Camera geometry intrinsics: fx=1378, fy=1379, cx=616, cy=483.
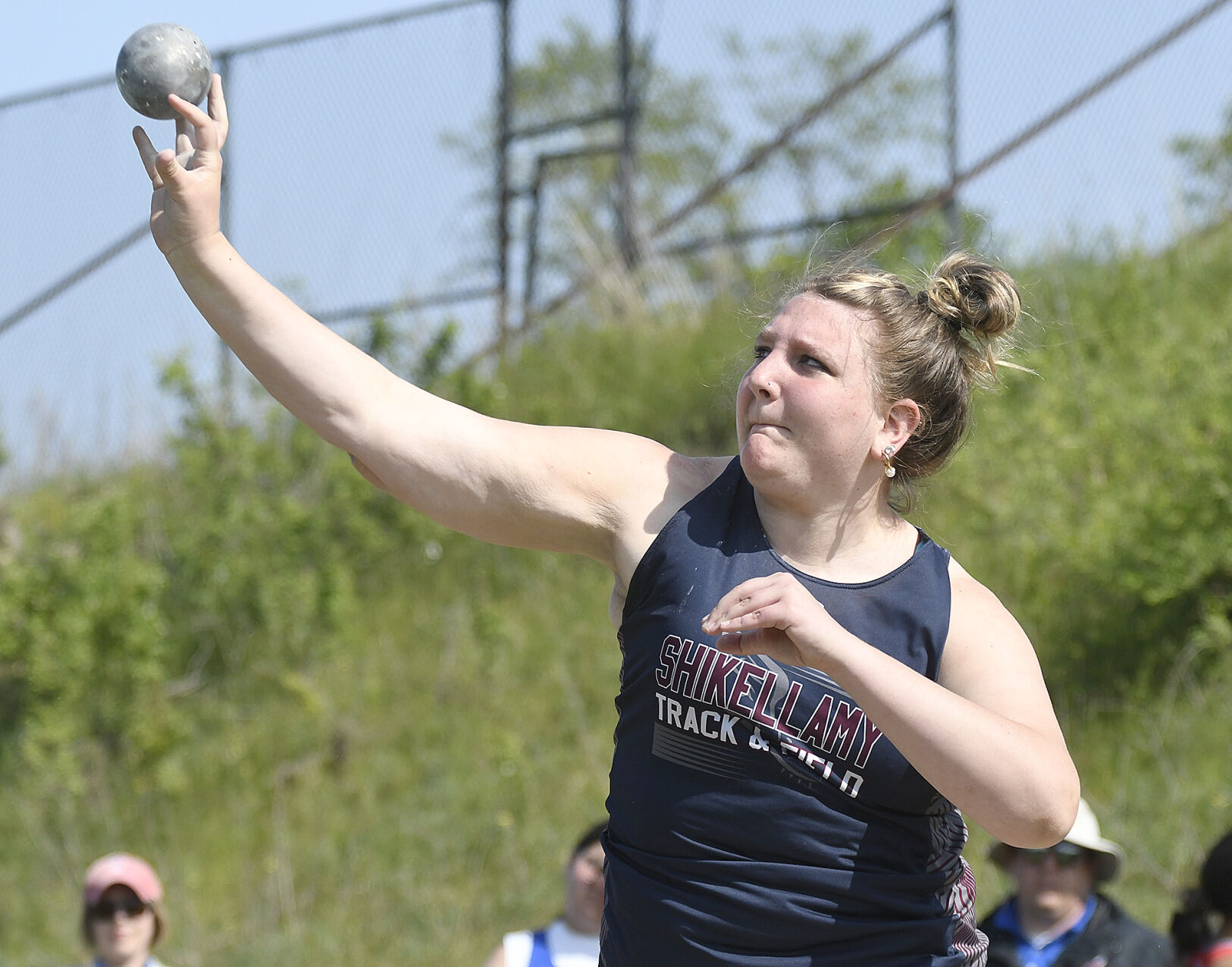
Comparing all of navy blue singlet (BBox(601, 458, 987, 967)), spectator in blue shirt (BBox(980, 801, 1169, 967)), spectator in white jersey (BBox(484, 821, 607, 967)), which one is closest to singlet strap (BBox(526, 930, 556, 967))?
spectator in white jersey (BBox(484, 821, 607, 967))

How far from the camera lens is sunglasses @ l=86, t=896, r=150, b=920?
4.94 m

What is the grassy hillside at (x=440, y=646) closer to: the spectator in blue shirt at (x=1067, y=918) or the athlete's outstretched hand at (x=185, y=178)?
the spectator in blue shirt at (x=1067, y=918)

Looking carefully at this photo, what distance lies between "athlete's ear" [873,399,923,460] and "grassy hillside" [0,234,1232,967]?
3349mm

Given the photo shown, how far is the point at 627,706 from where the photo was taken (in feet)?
7.06

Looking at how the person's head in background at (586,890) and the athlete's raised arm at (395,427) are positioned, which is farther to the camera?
the person's head in background at (586,890)

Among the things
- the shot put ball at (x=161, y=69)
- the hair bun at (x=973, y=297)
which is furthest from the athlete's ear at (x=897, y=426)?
the shot put ball at (x=161, y=69)

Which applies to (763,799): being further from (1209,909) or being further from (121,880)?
(121,880)

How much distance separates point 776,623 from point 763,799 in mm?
332

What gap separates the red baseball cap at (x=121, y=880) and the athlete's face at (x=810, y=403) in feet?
12.1

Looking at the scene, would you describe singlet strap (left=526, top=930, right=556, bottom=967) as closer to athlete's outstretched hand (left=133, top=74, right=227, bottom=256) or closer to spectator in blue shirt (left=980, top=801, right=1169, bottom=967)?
spectator in blue shirt (left=980, top=801, right=1169, bottom=967)

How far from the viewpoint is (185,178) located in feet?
6.70

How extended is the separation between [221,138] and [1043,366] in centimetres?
681

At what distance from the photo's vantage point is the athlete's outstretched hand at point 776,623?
1809mm

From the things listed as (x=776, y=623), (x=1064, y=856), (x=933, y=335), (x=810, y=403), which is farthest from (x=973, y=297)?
(x=1064, y=856)
